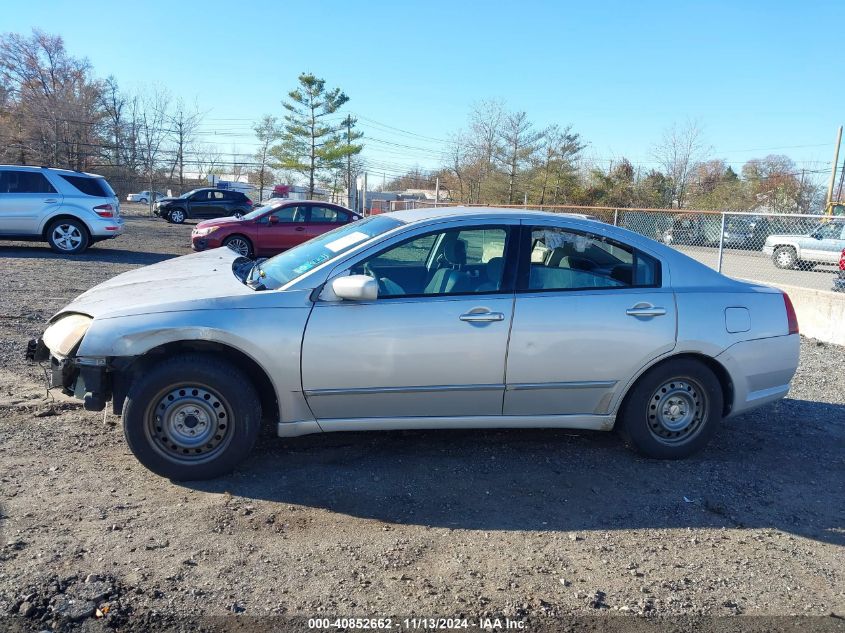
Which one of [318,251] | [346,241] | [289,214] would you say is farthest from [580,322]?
[289,214]

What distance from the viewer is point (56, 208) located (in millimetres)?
13734

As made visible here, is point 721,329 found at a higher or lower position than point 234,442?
higher

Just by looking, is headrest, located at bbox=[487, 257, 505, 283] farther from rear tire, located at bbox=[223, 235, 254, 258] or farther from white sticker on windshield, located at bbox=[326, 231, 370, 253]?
rear tire, located at bbox=[223, 235, 254, 258]

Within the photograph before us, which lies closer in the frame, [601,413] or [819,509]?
[819,509]

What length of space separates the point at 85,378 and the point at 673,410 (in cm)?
370

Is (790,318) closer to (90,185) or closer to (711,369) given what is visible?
(711,369)

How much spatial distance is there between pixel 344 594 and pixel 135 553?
41.6 inches

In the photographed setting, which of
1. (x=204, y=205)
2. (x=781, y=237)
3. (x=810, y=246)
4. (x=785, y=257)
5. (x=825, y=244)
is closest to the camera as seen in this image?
(x=781, y=237)

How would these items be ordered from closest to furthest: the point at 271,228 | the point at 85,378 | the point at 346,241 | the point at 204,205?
the point at 85,378 < the point at 346,241 < the point at 271,228 < the point at 204,205

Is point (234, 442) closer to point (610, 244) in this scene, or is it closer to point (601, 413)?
point (601, 413)

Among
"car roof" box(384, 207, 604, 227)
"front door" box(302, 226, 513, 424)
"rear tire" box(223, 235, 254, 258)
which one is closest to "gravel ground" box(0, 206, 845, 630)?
"front door" box(302, 226, 513, 424)

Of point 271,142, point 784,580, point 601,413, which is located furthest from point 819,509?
point 271,142

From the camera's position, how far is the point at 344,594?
2920mm

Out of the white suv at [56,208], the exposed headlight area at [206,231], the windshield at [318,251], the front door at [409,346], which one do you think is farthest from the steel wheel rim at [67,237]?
the front door at [409,346]
